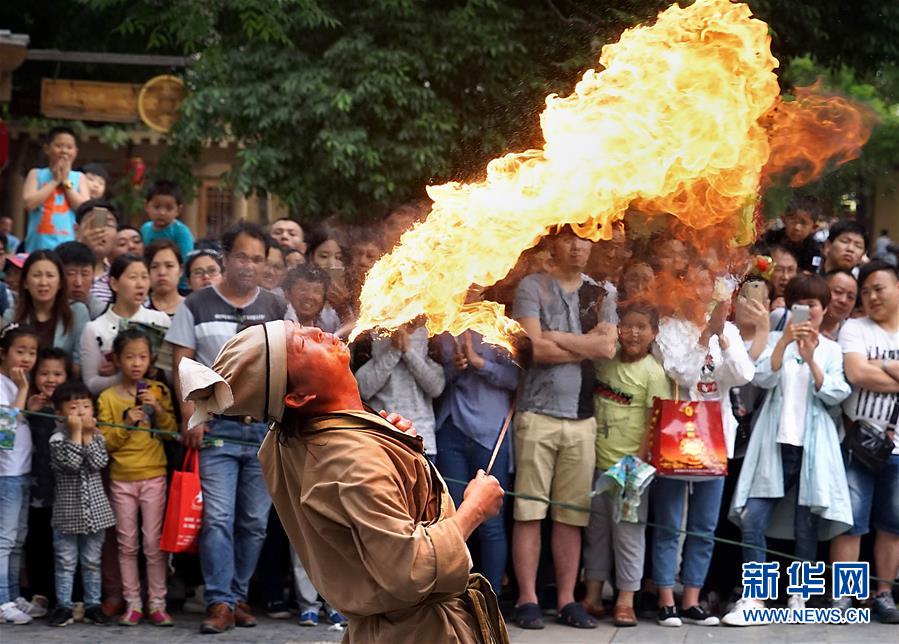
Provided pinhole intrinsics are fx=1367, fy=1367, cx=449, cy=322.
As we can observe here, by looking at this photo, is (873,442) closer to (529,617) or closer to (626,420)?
(626,420)

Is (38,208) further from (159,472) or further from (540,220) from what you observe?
(540,220)

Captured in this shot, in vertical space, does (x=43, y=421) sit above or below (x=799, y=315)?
below

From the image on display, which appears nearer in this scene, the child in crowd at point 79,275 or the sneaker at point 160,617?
the sneaker at point 160,617

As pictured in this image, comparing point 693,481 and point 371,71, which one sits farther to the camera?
point 371,71

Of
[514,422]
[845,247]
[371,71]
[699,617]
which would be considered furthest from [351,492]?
[371,71]

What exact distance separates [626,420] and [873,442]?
53.1 inches

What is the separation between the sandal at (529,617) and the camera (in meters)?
7.01

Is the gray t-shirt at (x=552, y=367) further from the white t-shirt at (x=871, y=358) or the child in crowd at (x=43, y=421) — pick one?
the child in crowd at (x=43, y=421)

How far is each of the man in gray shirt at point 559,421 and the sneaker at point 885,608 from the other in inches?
61.1

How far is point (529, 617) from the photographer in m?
7.03

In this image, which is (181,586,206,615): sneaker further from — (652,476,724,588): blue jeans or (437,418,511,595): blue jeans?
(652,476,724,588): blue jeans

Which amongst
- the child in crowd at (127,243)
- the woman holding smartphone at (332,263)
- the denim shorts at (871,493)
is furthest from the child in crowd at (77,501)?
the denim shorts at (871,493)

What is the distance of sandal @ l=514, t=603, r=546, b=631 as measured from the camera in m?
7.01

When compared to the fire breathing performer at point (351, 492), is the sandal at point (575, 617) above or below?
below
